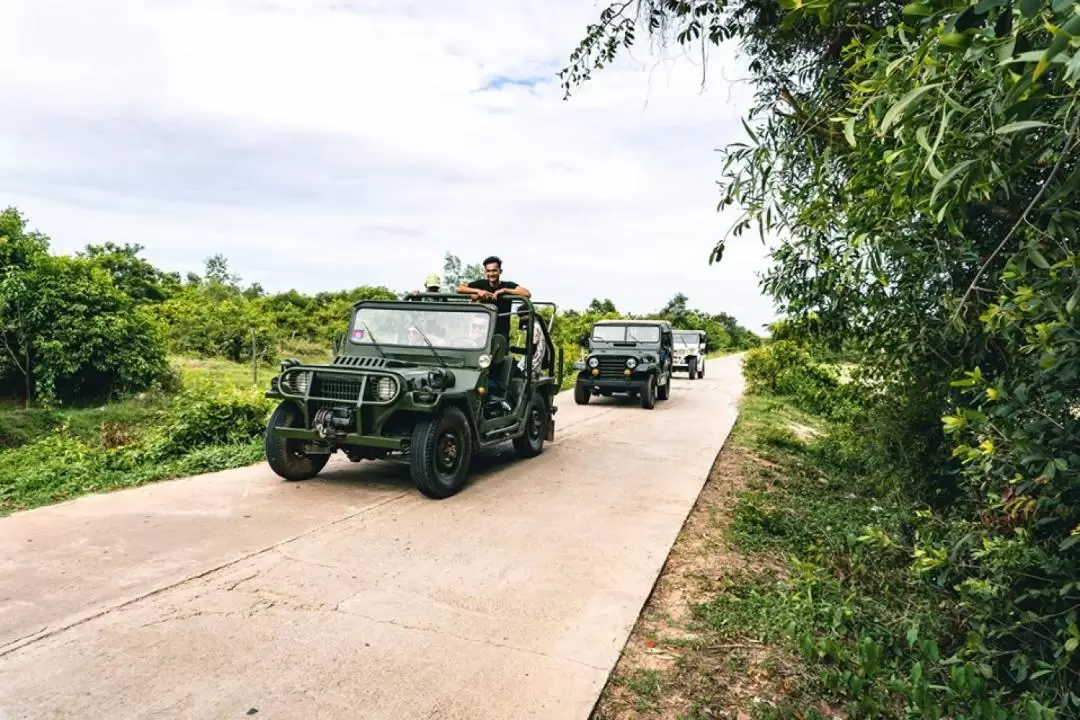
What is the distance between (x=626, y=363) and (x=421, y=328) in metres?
7.27

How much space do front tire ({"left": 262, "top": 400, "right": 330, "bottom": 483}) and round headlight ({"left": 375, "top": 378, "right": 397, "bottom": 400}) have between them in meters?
0.87

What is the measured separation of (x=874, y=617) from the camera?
3684 millimetres

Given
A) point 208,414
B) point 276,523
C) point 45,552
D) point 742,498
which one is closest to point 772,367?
point 742,498

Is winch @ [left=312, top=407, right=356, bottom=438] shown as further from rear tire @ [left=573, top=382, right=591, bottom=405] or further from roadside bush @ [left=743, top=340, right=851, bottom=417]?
roadside bush @ [left=743, top=340, right=851, bottom=417]

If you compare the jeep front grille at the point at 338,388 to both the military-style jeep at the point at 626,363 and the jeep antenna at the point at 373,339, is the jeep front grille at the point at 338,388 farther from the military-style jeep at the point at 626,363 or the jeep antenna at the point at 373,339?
the military-style jeep at the point at 626,363

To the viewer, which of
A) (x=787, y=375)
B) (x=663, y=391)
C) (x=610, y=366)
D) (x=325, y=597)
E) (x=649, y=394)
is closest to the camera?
(x=325, y=597)

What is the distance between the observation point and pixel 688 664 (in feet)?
10.3

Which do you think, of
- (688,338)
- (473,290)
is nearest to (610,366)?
(473,290)

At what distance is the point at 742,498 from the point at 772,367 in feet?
39.1

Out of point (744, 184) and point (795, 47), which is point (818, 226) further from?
point (795, 47)

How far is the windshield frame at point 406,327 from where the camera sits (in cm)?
675

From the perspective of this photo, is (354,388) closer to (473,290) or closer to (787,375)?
(473,290)

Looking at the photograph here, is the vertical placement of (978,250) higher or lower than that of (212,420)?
higher

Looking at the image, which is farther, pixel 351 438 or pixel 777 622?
pixel 351 438
